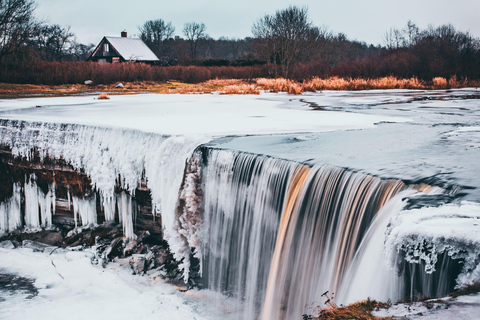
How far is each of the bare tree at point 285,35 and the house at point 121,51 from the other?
13.0 metres

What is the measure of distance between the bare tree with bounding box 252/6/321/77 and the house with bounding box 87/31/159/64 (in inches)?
513

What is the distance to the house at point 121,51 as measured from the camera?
45906 mm

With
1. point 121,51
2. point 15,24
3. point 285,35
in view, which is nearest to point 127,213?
point 15,24

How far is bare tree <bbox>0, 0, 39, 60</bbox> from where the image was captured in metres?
25.8

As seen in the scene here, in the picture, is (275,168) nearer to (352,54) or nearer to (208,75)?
(208,75)

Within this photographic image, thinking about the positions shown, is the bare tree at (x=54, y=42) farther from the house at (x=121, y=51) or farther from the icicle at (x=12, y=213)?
the icicle at (x=12, y=213)

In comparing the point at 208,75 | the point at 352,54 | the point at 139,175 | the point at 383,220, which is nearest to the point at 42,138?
the point at 139,175

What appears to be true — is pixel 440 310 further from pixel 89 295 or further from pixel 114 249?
pixel 114 249

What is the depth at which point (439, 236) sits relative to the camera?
3.31 meters

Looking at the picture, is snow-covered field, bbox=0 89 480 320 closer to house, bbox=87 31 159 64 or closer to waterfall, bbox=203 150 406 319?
waterfall, bbox=203 150 406 319

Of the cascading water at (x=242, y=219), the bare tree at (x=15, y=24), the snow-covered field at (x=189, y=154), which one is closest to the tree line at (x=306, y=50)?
the bare tree at (x=15, y=24)

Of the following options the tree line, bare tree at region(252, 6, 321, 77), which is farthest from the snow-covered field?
bare tree at region(252, 6, 321, 77)

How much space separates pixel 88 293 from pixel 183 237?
1.48 m

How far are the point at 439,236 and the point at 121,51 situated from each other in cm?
4586
